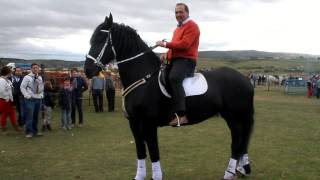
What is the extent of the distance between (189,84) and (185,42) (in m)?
0.73

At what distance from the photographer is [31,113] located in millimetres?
12773

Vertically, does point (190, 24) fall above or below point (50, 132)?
above

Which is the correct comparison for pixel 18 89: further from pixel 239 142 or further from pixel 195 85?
pixel 239 142

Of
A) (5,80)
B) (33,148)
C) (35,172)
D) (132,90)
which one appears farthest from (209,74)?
(5,80)

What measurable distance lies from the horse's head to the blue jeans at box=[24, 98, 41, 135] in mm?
6660

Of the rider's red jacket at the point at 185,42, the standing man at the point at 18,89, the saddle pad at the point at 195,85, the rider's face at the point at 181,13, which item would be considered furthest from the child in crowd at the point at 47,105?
the rider's face at the point at 181,13

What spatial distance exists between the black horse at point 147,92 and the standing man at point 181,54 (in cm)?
23

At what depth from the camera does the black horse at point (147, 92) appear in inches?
263

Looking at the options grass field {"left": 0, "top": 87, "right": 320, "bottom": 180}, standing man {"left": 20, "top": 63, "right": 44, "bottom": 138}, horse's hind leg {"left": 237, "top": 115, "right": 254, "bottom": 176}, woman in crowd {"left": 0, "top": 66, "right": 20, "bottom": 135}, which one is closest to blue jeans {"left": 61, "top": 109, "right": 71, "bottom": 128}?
grass field {"left": 0, "top": 87, "right": 320, "bottom": 180}

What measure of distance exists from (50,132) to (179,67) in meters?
8.67

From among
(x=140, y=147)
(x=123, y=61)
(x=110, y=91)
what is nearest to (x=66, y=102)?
(x=110, y=91)

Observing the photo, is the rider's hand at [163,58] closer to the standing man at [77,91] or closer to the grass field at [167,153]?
the grass field at [167,153]

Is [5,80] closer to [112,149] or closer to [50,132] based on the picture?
[50,132]

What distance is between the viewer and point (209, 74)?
7.41 meters
